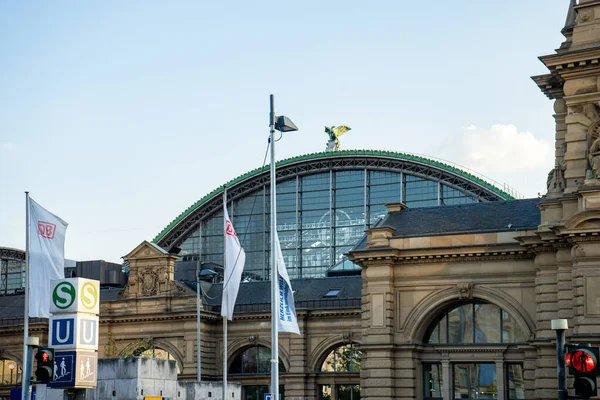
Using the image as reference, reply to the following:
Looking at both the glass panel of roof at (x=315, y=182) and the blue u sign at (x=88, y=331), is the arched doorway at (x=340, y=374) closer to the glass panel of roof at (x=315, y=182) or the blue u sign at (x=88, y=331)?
the glass panel of roof at (x=315, y=182)

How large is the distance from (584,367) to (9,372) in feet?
242

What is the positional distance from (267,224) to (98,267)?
2237 centimetres

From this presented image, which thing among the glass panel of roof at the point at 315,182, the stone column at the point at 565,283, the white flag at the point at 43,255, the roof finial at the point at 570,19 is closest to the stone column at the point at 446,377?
the stone column at the point at 565,283

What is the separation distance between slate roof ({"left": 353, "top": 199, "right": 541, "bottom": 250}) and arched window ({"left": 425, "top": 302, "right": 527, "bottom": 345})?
434 centimetres

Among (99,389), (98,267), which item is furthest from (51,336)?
(98,267)

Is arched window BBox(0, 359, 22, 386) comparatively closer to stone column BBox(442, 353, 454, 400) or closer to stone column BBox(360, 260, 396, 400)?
stone column BBox(360, 260, 396, 400)

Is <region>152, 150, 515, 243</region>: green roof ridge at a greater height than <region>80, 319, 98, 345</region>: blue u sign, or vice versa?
<region>152, 150, 515, 243</region>: green roof ridge

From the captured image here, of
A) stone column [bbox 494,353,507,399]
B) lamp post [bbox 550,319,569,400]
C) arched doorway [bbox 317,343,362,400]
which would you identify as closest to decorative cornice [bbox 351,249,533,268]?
stone column [bbox 494,353,507,399]

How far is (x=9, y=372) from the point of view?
8662 cm

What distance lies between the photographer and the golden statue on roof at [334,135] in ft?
382

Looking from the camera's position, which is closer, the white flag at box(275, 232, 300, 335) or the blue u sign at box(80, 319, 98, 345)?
the blue u sign at box(80, 319, 98, 345)

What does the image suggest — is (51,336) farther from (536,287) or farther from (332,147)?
(332,147)

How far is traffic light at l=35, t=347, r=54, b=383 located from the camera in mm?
25656

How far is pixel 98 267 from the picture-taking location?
9750 centimetres
